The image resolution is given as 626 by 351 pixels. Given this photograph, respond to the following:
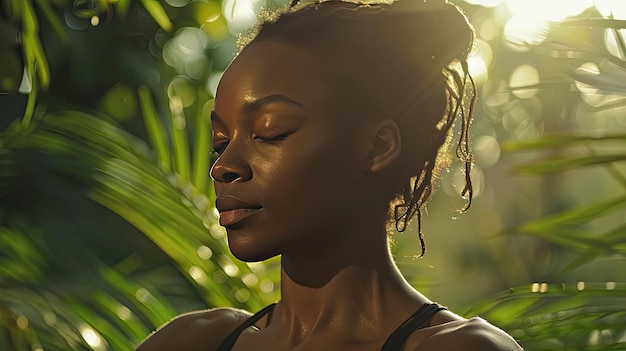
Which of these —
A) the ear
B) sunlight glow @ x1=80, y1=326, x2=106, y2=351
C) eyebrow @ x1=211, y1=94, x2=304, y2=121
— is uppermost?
eyebrow @ x1=211, y1=94, x2=304, y2=121

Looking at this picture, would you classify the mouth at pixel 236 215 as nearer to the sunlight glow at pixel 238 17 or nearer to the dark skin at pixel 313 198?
the dark skin at pixel 313 198

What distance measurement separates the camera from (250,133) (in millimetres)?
921

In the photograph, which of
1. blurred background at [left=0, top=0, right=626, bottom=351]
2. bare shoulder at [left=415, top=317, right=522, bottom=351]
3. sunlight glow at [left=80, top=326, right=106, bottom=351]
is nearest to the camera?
bare shoulder at [left=415, top=317, right=522, bottom=351]

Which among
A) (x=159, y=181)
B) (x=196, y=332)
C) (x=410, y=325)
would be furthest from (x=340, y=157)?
(x=159, y=181)

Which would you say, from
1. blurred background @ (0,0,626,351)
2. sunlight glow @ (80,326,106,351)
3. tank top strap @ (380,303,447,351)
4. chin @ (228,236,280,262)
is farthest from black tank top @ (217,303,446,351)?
sunlight glow @ (80,326,106,351)

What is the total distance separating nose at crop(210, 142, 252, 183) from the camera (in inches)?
35.9

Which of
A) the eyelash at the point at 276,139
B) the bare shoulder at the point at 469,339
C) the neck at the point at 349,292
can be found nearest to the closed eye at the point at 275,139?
the eyelash at the point at 276,139

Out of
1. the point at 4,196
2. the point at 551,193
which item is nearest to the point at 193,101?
the point at 4,196

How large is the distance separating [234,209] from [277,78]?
0.39 feet

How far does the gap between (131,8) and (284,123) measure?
2.34 meters

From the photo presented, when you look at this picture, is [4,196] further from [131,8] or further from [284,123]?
[284,123]

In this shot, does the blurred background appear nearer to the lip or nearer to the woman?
the woman

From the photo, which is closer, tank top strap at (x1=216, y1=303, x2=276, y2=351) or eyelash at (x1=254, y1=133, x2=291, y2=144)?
eyelash at (x1=254, y1=133, x2=291, y2=144)

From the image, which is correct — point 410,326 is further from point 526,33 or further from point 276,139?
point 526,33
